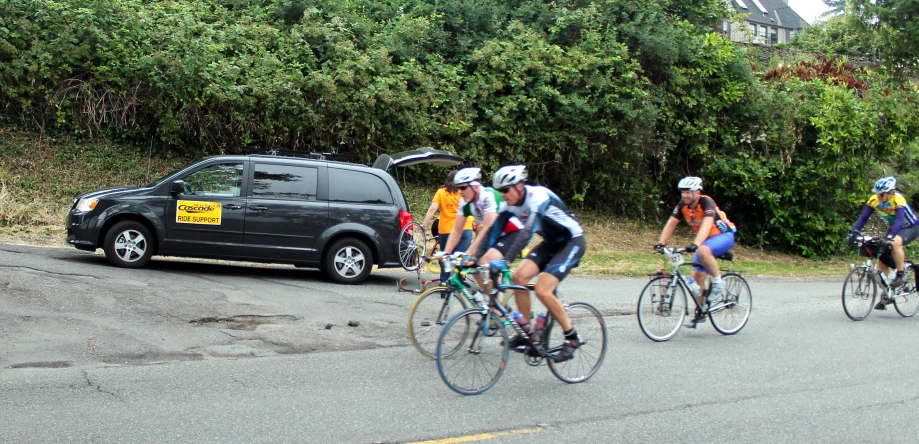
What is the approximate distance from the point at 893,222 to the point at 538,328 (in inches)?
278

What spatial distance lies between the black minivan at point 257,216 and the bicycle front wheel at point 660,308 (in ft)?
14.9

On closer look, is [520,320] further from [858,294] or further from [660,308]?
[858,294]

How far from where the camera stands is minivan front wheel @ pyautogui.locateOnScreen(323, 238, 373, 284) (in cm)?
1212

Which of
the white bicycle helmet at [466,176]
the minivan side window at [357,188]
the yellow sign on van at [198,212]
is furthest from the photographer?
the minivan side window at [357,188]

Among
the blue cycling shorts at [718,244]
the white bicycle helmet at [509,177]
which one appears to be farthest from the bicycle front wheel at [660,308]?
the white bicycle helmet at [509,177]

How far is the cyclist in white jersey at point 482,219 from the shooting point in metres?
7.25

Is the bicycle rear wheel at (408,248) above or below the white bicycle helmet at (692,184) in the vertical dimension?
below

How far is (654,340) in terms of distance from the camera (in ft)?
29.5

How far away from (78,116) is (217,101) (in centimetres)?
301

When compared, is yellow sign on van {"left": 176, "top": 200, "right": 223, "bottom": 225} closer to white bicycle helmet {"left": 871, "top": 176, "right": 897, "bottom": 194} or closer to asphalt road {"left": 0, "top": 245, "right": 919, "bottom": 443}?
asphalt road {"left": 0, "top": 245, "right": 919, "bottom": 443}

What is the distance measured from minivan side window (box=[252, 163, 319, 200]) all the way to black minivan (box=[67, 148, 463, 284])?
0.01 meters

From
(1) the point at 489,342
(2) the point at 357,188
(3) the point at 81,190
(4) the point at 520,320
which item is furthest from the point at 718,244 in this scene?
(3) the point at 81,190

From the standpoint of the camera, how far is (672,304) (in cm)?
898

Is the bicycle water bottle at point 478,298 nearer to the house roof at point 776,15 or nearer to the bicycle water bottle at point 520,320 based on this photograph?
the bicycle water bottle at point 520,320
